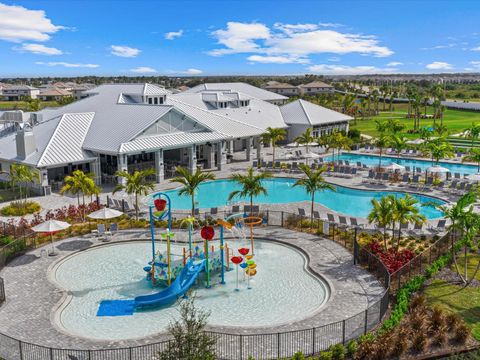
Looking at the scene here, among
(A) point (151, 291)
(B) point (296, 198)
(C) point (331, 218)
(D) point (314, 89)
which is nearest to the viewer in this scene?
(A) point (151, 291)

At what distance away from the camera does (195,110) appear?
52.2 meters

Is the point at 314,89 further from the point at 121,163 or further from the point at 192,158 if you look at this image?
the point at 121,163

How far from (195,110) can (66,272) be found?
3224cm

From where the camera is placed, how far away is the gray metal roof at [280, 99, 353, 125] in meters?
60.9

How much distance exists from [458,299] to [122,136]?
29396mm

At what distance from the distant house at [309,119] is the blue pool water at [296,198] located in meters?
20.3

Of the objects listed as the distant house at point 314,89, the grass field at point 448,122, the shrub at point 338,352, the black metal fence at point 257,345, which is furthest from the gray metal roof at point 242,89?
the distant house at point 314,89

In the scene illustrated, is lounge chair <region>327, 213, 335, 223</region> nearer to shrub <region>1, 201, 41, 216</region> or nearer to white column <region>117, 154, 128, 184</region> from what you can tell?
white column <region>117, 154, 128, 184</region>

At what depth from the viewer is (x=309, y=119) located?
6050cm

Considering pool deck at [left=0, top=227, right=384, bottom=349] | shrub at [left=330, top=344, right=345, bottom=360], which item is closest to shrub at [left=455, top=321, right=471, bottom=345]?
pool deck at [left=0, top=227, right=384, bottom=349]

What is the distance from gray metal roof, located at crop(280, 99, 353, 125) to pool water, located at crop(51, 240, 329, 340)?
122ft

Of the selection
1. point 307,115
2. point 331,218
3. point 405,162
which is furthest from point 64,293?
point 307,115

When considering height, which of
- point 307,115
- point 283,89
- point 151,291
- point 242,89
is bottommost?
point 151,291

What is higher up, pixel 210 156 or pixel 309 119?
pixel 309 119
